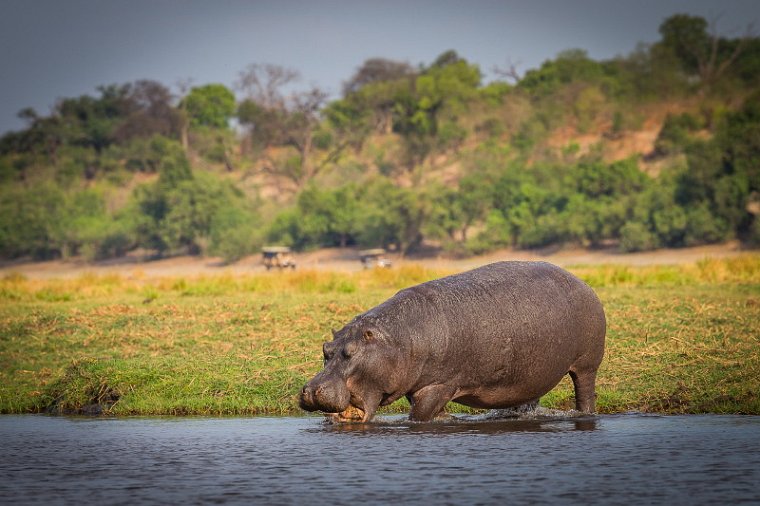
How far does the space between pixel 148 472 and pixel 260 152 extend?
53.4 m

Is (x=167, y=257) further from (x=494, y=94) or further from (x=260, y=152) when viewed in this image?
(x=494, y=94)

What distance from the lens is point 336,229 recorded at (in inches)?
1721

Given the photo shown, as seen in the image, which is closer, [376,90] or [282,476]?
[282,476]

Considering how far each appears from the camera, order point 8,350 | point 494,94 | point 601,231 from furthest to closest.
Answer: point 494,94 < point 601,231 < point 8,350

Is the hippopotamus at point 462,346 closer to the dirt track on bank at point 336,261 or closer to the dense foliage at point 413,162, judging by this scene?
the dirt track on bank at point 336,261

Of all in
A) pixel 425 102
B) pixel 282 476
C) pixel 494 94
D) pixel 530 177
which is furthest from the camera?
pixel 494 94

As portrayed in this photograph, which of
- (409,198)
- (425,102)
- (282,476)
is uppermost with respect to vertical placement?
(425,102)

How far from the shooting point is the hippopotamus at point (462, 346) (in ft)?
28.3

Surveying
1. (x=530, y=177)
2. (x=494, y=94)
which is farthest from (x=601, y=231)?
(x=494, y=94)

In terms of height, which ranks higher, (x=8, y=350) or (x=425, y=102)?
(x=425, y=102)

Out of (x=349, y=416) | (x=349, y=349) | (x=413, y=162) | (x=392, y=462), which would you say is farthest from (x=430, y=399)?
(x=413, y=162)

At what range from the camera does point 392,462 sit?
302 inches

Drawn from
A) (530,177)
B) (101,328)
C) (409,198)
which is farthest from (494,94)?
(101,328)

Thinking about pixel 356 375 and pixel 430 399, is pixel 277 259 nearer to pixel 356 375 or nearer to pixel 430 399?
pixel 430 399
